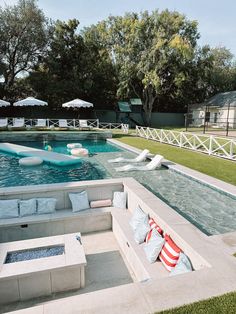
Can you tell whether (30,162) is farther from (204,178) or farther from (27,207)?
(204,178)

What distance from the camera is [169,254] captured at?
140 inches

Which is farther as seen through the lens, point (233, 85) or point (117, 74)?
point (233, 85)

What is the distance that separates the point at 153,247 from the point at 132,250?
48cm

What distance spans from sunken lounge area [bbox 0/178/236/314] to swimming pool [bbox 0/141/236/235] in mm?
650

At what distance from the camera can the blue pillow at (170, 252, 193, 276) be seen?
10.3ft

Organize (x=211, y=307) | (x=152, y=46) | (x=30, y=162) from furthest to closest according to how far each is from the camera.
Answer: (x=152, y=46), (x=30, y=162), (x=211, y=307)

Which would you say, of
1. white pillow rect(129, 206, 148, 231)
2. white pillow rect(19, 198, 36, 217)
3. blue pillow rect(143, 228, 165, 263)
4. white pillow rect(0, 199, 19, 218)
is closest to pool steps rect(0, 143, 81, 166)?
white pillow rect(19, 198, 36, 217)

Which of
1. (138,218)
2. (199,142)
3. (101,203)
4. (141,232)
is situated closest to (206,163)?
(199,142)

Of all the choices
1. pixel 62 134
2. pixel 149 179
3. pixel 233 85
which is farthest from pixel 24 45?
pixel 233 85

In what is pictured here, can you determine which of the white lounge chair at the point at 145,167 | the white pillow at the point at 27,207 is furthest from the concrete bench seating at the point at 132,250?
the white lounge chair at the point at 145,167

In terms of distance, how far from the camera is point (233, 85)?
34.1 meters

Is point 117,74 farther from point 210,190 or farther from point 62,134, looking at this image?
point 210,190

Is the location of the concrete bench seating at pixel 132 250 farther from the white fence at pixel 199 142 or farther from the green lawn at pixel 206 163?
the white fence at pixel 199 142

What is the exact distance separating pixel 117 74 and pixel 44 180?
69.7 ft
